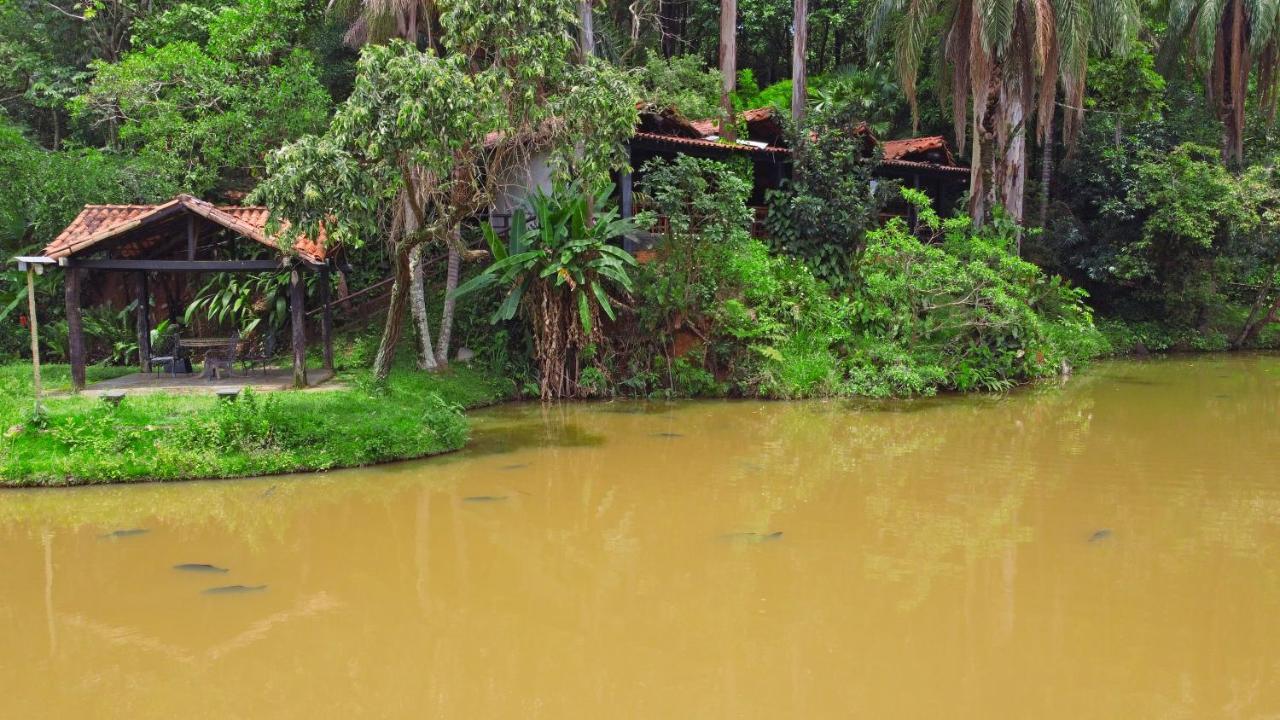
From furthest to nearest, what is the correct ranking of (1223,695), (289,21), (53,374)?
(289,21) → (53,374) → (1223,695)

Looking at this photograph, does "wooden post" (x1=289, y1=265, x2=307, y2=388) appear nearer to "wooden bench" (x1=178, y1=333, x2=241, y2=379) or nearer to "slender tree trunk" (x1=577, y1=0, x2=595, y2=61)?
"wooden bench" (x1=178, y1=333, x2=241, y2=379)

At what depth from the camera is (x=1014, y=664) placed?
5547 mm

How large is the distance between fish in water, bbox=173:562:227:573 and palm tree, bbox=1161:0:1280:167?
23.0m

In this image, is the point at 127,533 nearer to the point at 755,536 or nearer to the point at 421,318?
the point at 755,536

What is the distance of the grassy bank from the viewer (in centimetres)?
986

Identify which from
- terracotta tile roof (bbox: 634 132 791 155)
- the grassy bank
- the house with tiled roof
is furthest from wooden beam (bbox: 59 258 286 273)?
terracotta tile roof (bbox: 634 132 791 155)

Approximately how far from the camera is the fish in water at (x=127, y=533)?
325 inches

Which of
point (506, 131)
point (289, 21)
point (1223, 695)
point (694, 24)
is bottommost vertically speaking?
point (1223, 695)

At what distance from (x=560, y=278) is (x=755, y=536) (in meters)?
7.18

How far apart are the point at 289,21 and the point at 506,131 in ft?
39.3

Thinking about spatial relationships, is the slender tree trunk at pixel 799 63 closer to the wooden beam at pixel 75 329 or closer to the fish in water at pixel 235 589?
the wooden beam at pixel 75 329

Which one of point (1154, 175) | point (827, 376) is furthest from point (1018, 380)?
point (1154, 175)

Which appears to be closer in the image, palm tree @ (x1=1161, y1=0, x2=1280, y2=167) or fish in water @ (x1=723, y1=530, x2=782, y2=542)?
fish in water @ (x1=723, y1=530, x2=782, y2=542)

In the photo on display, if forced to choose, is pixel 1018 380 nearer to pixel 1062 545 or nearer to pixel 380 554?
pixel 1062 545
